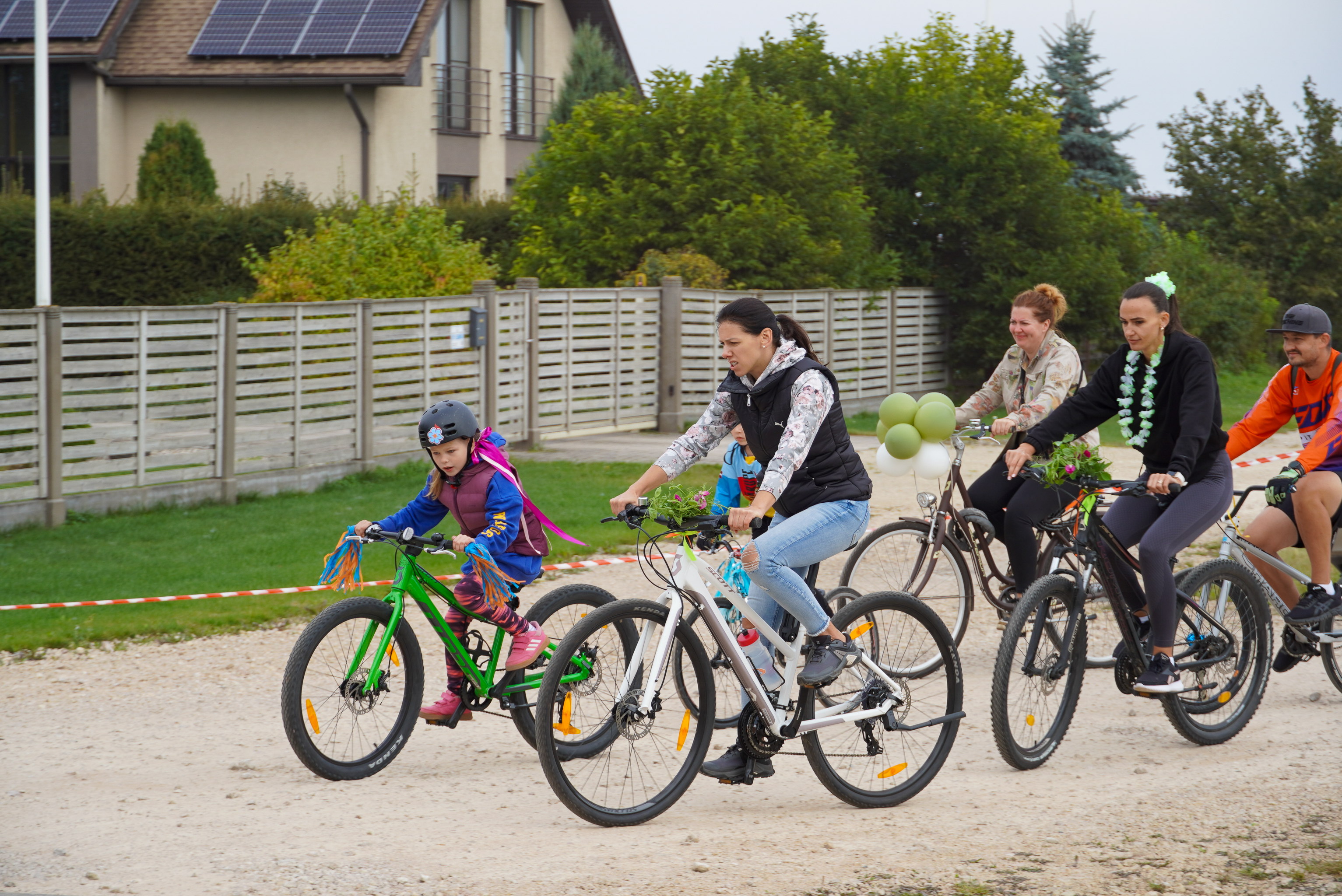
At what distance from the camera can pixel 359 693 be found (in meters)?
5.50

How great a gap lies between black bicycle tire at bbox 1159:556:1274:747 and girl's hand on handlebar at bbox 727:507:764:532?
2328mm

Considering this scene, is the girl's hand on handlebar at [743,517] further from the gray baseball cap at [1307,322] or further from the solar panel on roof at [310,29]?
the solar panel on roof at [310,29]

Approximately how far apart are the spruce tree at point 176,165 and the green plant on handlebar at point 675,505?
69.6 ft

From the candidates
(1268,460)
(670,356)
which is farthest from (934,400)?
(670,356)

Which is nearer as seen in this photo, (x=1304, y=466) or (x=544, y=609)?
(x=544, y=609)

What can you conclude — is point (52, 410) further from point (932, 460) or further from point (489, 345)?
point (932, 460)

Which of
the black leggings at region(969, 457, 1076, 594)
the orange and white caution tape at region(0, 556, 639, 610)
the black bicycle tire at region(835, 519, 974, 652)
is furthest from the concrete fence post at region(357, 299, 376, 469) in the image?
the black leggings at region(969, 457, 1076, 594)

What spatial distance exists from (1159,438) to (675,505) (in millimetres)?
2398

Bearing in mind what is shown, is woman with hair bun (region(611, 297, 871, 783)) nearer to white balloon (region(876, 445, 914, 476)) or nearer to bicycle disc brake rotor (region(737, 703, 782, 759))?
bicycle disc brake rotor (region(737, 703, 782, 759))

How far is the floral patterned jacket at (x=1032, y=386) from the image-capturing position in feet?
24.8

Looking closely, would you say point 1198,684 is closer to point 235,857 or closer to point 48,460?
point 235,857

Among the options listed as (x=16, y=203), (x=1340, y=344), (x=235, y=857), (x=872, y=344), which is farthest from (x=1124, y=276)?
(x=235, y=857)

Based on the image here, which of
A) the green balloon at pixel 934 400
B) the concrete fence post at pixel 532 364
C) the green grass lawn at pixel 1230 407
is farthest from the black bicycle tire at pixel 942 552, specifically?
the concrete fence post at pixel 532 364

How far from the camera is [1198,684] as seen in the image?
6.27 m
